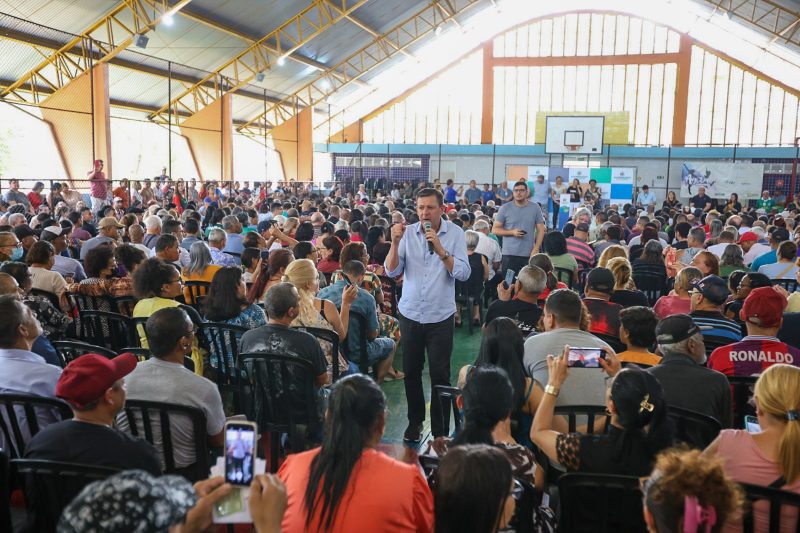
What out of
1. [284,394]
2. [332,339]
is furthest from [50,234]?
[284,394]

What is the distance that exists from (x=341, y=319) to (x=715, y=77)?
2604cm

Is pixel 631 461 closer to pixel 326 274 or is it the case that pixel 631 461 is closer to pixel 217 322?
pixel 217 322

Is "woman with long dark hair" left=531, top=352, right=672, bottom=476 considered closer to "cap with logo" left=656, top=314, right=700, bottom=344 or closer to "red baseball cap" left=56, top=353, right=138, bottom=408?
"cap with logo" left=656, top=314, right=700, bottom=344

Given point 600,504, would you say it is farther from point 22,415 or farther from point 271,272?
point 271,272

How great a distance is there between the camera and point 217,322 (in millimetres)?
3992

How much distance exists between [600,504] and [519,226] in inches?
194

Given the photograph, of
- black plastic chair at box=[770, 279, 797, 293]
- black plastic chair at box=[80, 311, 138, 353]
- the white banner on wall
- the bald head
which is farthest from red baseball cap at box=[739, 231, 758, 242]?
the white banner on wall

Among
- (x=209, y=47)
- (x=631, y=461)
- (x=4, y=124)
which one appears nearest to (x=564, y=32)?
(x=209, y=47)

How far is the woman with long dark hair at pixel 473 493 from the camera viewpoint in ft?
5.25

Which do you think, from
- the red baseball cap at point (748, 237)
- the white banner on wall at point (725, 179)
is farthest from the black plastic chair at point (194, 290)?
the white banner on wall at point (725, 179)

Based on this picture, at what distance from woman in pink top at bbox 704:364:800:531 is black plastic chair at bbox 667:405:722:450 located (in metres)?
0.39

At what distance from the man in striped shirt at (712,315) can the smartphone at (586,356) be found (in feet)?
4.92

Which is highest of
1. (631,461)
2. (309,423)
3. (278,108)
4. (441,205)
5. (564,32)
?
(564,32)

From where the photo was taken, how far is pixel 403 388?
17.0 ft
